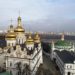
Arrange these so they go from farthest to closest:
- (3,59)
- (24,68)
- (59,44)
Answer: (59,44) → (3,59) → (24,68)

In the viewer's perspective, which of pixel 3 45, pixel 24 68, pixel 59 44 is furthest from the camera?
pixel 59 44

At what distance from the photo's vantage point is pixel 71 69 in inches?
1130

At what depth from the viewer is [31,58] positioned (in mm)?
25422

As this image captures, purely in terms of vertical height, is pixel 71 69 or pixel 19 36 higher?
pixel 19 36

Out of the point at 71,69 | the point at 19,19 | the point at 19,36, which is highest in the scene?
the point at 19,19

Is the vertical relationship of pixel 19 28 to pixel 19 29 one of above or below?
above

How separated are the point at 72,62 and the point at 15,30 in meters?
9.17

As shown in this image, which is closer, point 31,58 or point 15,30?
point 31,58

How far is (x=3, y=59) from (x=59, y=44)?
23.0 metres

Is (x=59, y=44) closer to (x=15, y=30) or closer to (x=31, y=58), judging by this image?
(x=15, y=30)

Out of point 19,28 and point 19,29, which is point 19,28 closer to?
point 19,28

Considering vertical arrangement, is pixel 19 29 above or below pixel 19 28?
below

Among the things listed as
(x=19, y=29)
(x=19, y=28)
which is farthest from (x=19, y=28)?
(x=19, y=29)

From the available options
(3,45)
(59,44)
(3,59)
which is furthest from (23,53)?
(59,44)
